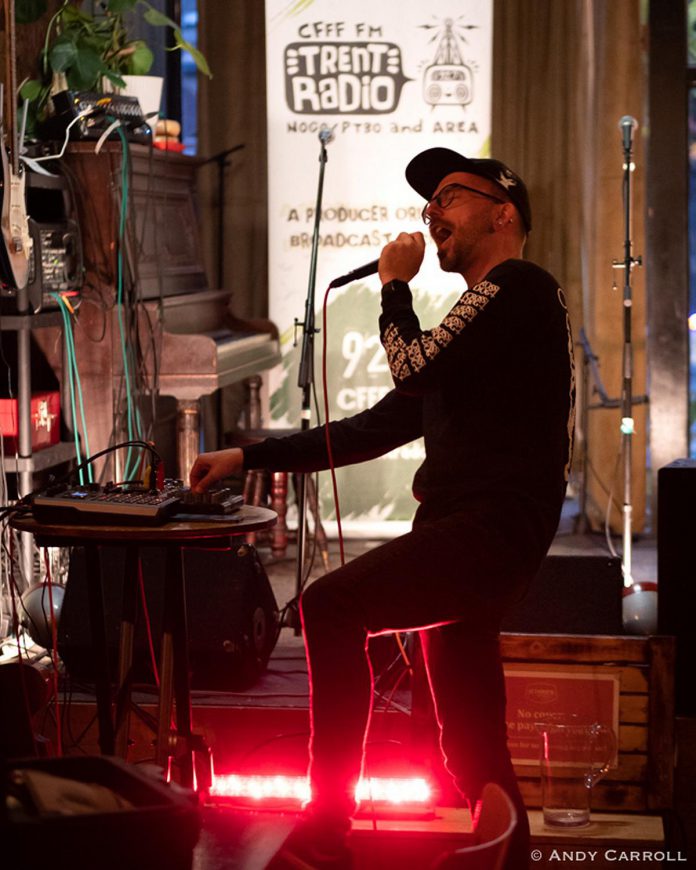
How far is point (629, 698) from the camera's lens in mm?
3053

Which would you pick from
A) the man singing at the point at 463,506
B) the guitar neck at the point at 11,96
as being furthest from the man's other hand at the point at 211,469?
the guitar neck at the point at 11,96

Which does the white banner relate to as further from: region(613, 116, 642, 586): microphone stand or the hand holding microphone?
the hand holding microphone

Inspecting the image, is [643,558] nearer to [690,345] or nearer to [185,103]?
[690,345]

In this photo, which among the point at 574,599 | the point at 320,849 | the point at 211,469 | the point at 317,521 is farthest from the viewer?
the point at 317,521

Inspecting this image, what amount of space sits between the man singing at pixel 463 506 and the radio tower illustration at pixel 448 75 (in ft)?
10.2

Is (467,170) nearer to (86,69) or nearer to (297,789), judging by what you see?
(297,789)

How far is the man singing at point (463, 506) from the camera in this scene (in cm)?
238

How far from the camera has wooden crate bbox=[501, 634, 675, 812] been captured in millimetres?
3008

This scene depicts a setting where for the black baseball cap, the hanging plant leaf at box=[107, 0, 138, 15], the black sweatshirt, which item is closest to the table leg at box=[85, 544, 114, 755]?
the black sweatshirt

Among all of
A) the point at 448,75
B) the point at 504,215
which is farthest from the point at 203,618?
the point at 448,75

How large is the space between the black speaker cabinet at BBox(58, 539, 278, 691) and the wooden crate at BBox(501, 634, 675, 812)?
0.84 m

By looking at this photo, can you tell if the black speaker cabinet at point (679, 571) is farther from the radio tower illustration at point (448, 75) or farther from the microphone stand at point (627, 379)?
the radio tower illustration at point (448, 75)

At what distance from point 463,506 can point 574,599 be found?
0.98 m

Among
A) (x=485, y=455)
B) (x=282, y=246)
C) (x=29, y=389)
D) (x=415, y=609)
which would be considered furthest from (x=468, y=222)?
Answer: (x=282, y=246)
